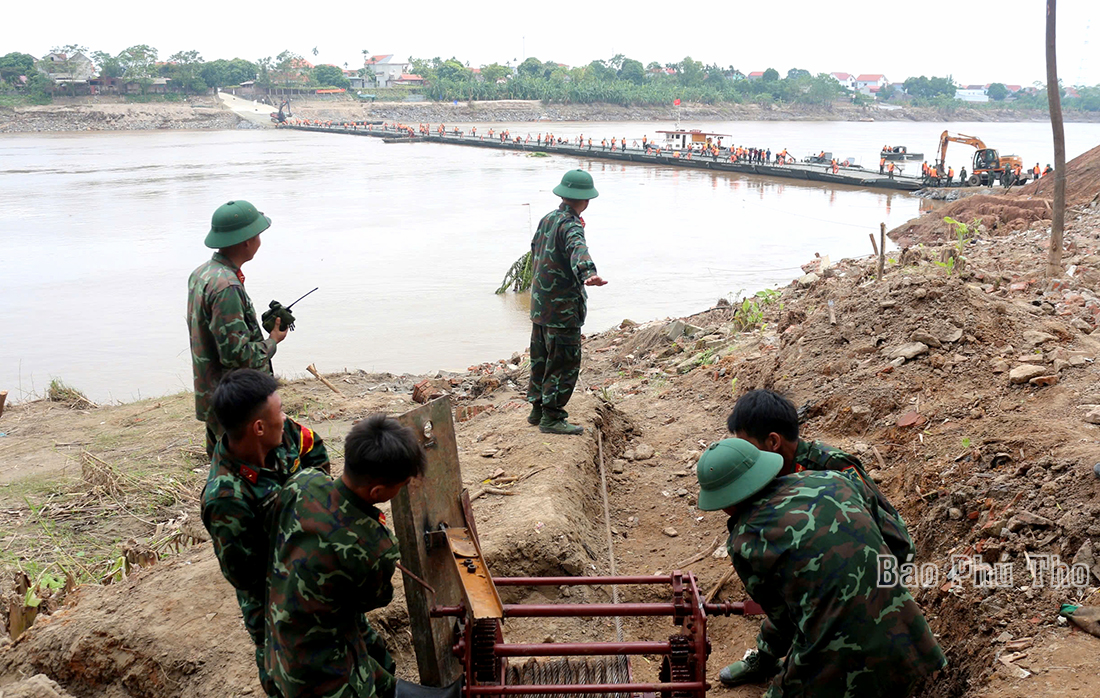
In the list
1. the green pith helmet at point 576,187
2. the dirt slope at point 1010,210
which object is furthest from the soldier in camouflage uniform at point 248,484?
the dirt slope at point 1010,210

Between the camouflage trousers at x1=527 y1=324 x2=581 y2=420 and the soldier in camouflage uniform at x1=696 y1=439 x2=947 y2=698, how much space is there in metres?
3.06

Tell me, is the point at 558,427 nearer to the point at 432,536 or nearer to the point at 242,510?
the point at 432,536

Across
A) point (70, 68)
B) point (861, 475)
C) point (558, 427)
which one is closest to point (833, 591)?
point (861, 475)

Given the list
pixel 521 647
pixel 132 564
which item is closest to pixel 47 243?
pixel 132 564

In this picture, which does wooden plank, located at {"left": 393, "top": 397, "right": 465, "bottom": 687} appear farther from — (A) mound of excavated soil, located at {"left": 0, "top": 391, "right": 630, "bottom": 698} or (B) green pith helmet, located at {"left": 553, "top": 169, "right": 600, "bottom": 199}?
(B) green pith helmet, located at {"left": 553, "top": 169, "right": 600, "bottom": 199}

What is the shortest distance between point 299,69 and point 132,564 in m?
99.2

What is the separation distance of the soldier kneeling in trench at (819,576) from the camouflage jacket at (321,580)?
3.14 feet

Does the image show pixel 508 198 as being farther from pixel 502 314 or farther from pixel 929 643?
pixel 929 643

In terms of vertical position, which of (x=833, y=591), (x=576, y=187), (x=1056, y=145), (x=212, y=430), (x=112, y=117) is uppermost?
(x=112, y=117)

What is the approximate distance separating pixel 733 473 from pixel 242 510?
1398 millimetres

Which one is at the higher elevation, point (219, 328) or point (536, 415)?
point (219, 328)

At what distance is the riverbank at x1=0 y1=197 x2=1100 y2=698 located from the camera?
343cm

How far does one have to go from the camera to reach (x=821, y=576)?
2.27 meters

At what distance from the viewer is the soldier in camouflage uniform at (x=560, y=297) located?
525 centimetres
